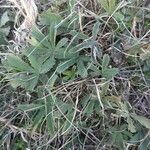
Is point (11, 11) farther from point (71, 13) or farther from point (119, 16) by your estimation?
point (119, 16)

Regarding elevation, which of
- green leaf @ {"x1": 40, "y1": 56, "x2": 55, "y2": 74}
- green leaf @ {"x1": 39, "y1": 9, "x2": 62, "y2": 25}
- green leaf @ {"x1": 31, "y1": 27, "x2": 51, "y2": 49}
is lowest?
green leaf @ {"x1": 40, "y1": 56, "x2": 55, "y2": 74}

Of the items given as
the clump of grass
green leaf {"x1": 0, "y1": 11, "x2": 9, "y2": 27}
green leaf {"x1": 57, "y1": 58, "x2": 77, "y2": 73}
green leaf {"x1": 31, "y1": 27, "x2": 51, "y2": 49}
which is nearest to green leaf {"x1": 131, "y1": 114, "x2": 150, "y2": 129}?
the clump of grass

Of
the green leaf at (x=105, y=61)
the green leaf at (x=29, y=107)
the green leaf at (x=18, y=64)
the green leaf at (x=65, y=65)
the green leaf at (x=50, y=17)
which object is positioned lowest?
the green leaf at (x=29, y=107)

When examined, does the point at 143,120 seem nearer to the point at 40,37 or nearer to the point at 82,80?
the point at 82,80

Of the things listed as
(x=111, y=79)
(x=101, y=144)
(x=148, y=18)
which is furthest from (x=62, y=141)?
(x=148, y=18)

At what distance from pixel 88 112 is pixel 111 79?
0.14 m

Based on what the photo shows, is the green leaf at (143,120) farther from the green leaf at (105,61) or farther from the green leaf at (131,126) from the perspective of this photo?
the green leaf at (105,61)

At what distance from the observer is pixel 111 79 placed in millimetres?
1271

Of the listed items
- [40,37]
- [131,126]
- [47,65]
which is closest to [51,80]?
[47,65]

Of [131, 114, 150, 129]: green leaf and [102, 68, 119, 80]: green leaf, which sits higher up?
[102, 68, 119, 80]: green leaf

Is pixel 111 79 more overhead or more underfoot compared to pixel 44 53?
more underfoot

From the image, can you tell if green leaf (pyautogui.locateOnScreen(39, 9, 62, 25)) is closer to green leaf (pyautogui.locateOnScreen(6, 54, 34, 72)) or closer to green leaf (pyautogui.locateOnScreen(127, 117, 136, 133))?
green leaf (pyautogui.locateOnScreen(6, 54, 34, 72))

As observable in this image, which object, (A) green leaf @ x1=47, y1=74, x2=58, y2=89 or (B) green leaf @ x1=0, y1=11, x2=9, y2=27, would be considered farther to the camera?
(B) green leaf @ x1=0, y1=11, x2=9, y2=27

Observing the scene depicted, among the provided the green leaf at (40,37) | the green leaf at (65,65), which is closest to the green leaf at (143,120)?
the green leaf at (65,65)
